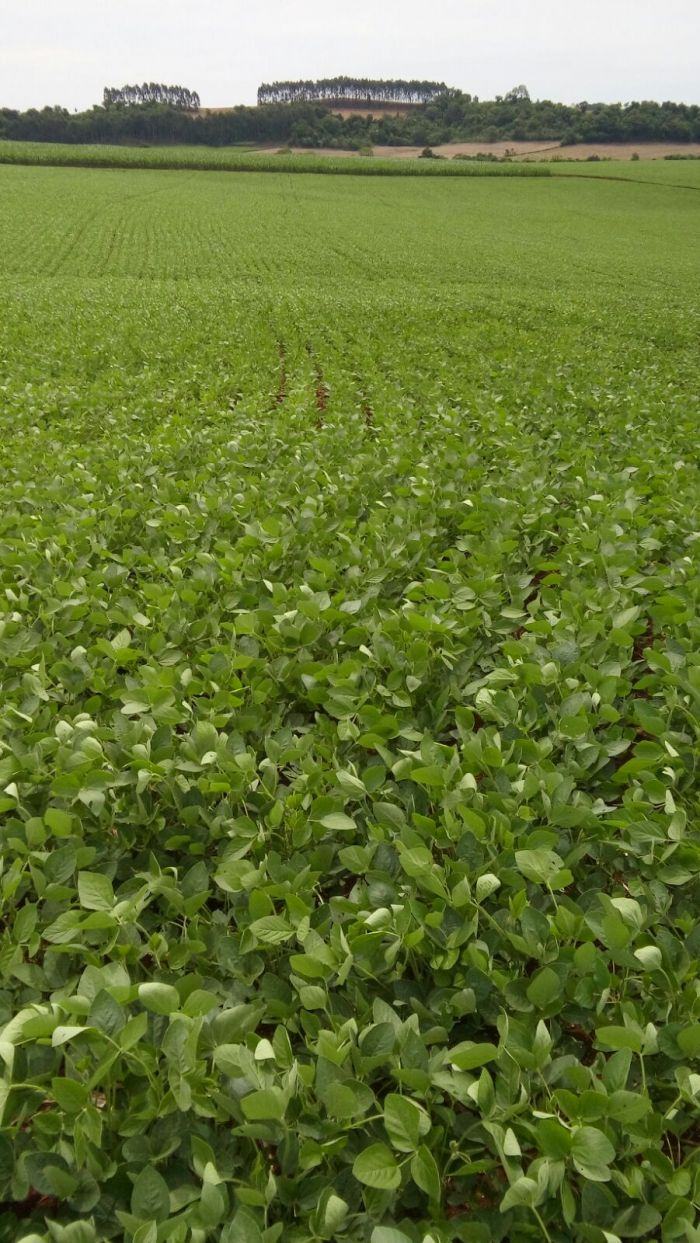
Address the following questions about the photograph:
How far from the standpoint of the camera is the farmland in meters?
1.67

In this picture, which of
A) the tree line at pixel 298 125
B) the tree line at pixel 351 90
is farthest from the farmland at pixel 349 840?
the tree line at pixel 351 90

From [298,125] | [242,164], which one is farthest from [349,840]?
[298,125]

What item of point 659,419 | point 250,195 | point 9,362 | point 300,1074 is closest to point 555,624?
point 300,1074

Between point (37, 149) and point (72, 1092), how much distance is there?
Result: 9842cm

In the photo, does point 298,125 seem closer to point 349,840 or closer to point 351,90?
point 351,90

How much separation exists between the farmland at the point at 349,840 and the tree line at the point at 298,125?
120854 millimetres

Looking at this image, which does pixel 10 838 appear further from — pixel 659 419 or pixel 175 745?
pixel 659 419

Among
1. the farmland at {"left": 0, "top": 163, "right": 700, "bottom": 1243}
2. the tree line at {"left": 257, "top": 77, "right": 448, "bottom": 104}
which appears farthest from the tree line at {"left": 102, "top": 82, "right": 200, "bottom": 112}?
the farmland at {"left": 0, "top": 163, "right": 700, "bottom": 1243}

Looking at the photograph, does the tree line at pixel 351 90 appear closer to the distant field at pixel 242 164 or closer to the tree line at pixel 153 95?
the tree line at pixel 153 95

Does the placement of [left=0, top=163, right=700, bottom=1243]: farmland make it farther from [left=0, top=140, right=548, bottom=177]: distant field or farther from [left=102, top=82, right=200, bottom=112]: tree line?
[left=102, top=82, right=200, bottom=112]: tree line

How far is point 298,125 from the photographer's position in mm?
110062

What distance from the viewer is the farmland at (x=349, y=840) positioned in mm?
1666

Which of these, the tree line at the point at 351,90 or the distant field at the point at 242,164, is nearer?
the distant field at the point at 242,164

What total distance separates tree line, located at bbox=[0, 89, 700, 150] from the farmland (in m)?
121
